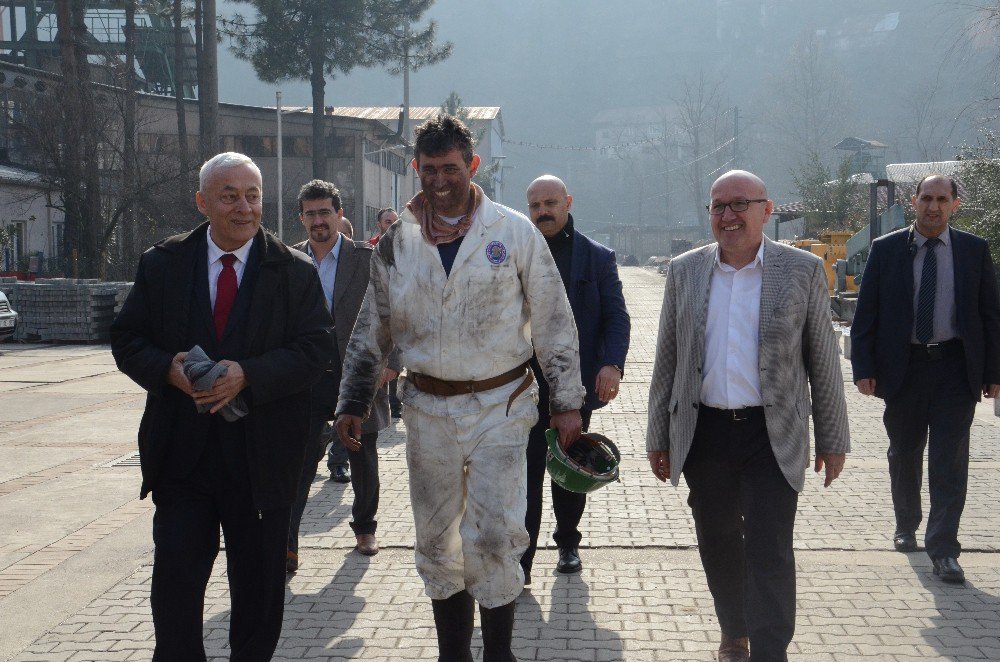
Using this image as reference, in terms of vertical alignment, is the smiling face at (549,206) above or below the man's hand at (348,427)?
above

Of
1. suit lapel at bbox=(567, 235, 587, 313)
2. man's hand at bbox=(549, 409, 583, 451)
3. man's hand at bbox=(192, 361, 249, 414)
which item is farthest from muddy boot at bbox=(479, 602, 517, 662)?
suit lapel at bbox=(567, 235, 587, 313)

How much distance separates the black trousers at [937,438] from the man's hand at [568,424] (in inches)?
98.6

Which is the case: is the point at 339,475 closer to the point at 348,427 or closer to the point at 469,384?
the point at 348,427

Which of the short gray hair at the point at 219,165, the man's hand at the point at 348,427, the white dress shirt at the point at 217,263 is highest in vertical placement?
the short gray hair at the point at 219,165

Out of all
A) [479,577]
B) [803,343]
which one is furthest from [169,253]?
[803,343]

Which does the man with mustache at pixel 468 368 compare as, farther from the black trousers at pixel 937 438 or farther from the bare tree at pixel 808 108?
the bare tree at pixel 808 108

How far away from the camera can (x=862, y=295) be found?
6.05m

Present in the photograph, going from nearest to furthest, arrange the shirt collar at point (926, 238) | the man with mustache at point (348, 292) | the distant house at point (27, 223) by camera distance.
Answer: the shirt collar at point (926, 238), the man with mustache at point (348, 292), the distant house at point (27, 223)

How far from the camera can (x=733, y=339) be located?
414 centimetres

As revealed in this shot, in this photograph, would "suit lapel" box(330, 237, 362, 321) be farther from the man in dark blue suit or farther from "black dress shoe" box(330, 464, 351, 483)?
"black dress shoe" box(330, 464, 351, 483)

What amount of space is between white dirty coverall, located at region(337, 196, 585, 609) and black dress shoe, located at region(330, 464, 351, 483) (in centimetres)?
430

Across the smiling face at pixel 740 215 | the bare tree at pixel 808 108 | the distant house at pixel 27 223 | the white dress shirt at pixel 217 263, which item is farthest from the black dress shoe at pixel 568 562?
the bare tree at pixel 808 108

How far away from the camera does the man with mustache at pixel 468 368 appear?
3918 millimetres

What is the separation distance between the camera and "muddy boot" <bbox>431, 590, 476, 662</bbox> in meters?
4.03
